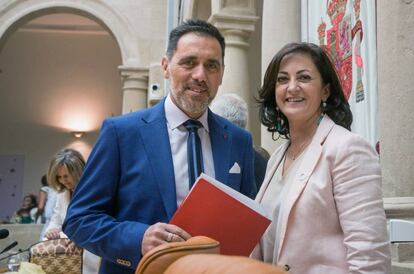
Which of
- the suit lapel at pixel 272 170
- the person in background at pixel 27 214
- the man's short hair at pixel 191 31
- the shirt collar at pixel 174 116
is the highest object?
the man's short hair at pixel 191 31

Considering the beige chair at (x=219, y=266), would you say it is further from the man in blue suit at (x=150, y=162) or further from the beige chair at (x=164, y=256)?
the man in blue suit at (x=150, y=162)

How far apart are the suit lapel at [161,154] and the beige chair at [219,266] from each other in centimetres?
80

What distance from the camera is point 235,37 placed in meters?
7.46

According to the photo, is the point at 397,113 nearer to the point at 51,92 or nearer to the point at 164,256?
the point at 164,256

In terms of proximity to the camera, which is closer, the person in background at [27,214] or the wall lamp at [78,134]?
the person in background at [27,214]

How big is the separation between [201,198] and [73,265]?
194cm

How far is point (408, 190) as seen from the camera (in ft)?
8.50

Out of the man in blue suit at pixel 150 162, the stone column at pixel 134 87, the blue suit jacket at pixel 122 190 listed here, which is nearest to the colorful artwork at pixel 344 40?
the man in blue suit at pixel 150 162

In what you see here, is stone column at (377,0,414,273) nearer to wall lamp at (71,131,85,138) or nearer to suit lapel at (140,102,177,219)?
suit lapel at (140,102,177,219)

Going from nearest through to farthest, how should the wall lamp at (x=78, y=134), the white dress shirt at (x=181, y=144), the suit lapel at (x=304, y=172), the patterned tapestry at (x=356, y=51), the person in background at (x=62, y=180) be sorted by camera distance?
the suit lapel at (x=304, y=172) → the white dress shirt at (x=181, y=144) → the patterned tapestry at (x=356, y=51) → the person in background at (x=62, y=180) → the wall lamp at (x=78, y=134)

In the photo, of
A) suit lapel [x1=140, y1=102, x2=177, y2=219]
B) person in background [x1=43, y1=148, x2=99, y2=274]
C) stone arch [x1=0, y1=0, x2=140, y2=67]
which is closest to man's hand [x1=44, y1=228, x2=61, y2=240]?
person in background [x1=43, y1=148, x2=99, y2=274]

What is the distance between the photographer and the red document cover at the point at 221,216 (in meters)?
1.58

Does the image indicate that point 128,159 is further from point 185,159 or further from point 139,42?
point 139,42

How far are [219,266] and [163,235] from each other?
0.72 meters
